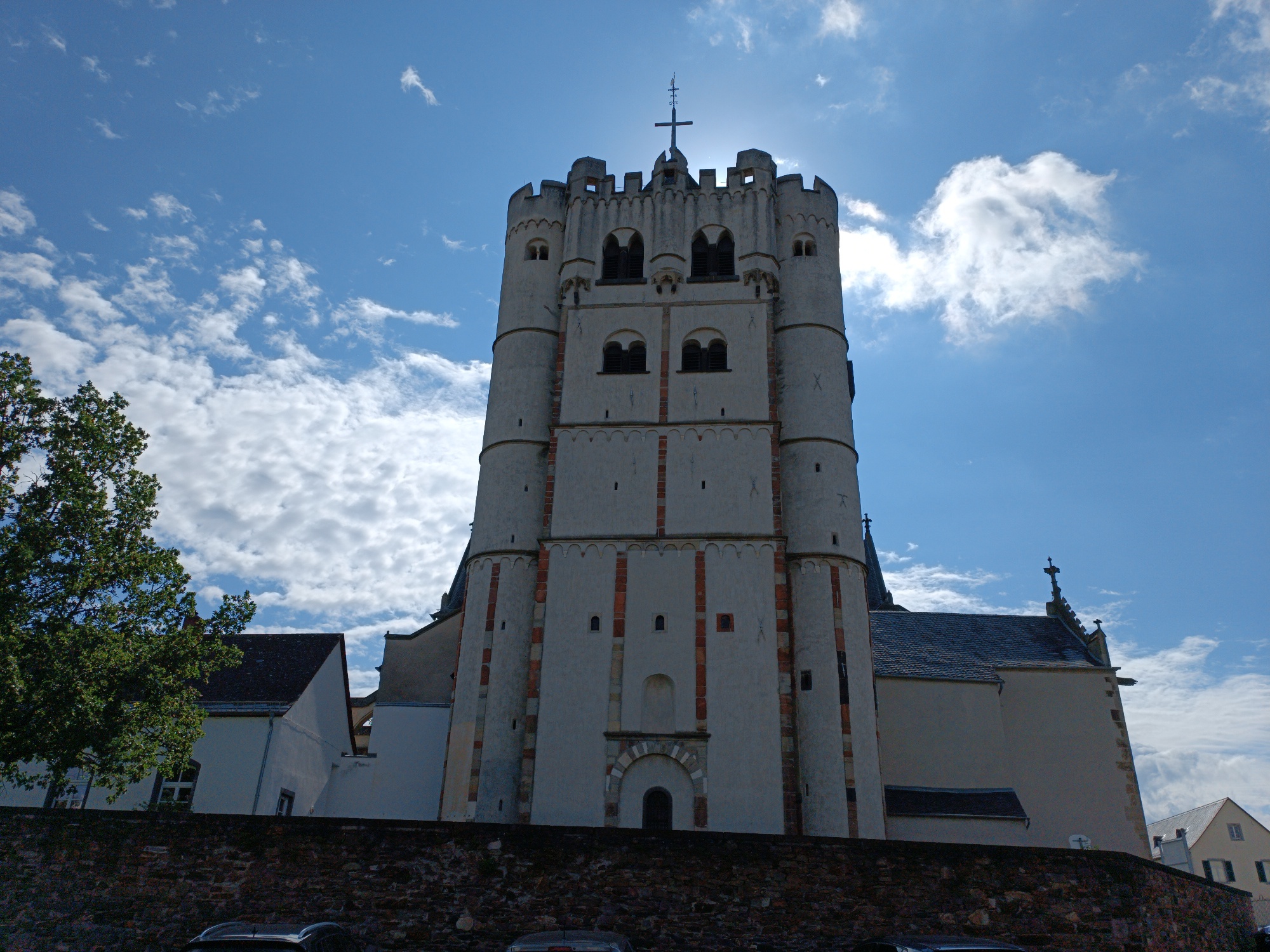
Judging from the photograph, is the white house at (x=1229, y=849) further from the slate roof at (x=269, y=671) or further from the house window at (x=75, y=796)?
the house window at (x=75, y=796)

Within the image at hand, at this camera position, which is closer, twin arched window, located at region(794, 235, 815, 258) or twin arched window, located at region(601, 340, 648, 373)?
twin arched window, located at region(601, 340, 648, 373)

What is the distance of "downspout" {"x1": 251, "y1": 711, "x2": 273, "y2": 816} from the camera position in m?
23.6

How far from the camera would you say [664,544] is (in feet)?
90.6

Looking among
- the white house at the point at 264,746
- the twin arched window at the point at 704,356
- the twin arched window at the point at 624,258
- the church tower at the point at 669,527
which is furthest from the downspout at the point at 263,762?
the twin arched window at the point at 624,258

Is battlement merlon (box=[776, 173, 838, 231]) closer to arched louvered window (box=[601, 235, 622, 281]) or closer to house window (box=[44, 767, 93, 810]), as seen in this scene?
arched louvered window (box=[601, 235, 622, 281])

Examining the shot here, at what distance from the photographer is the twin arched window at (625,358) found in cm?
3095

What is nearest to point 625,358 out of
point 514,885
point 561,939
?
point 514,885

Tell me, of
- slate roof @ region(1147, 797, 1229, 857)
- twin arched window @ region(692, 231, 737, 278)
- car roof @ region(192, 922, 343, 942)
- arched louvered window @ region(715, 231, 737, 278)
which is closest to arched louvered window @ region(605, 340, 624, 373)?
twin arched window @ region(692, 231, 737, 278)

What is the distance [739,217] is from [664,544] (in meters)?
12.5

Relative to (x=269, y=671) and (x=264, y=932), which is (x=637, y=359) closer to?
(x=269, y=671)

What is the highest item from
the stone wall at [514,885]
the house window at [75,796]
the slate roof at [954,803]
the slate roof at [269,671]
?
the slate roof at [269,671]

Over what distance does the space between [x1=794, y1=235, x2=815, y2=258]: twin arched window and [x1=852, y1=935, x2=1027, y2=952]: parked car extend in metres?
25.1

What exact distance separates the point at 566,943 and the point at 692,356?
22465 millimetres

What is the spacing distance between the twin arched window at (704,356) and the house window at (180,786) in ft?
59.3
